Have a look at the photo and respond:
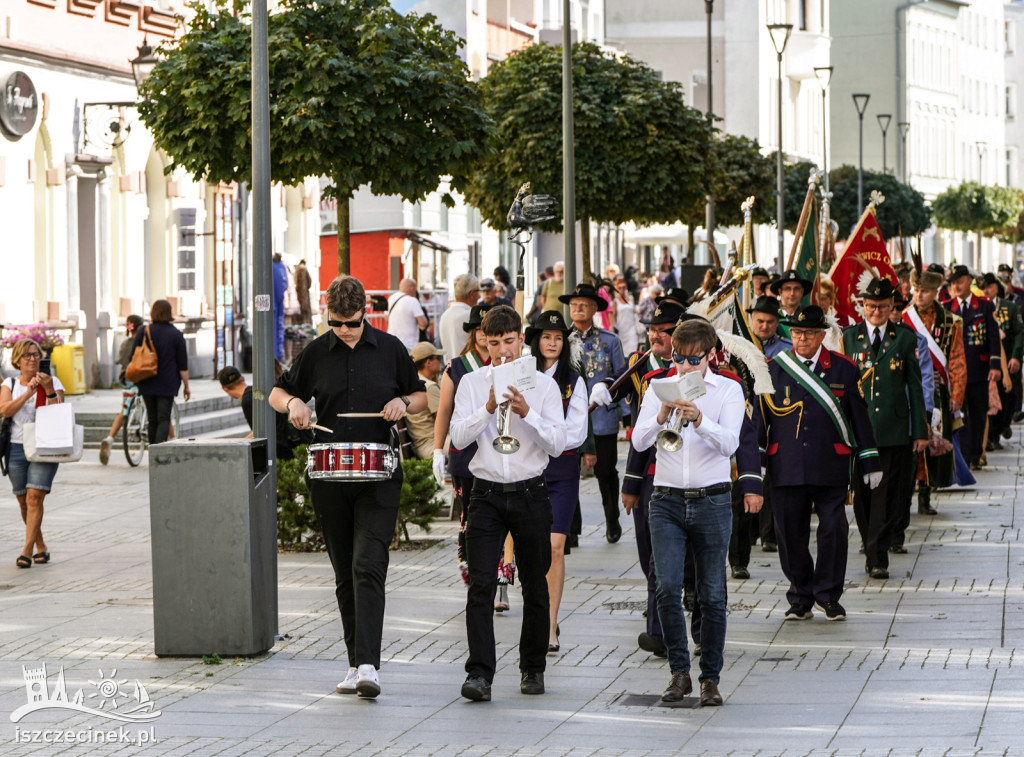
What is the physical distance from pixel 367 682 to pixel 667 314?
292 cm

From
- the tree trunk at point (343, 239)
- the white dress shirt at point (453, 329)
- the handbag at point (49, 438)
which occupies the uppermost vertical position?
the tree trunk at point (343, 239)

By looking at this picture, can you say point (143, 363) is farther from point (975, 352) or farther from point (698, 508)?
point (698, 508)

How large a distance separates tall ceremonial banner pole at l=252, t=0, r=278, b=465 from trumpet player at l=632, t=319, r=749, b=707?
250 centimetres

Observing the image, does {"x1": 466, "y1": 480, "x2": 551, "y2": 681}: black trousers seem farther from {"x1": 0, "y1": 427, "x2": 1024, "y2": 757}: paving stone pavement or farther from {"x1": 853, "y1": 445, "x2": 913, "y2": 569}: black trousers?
{"x1": 853, "y1": 445, "x2": 913, "y2": 569}: black trousers

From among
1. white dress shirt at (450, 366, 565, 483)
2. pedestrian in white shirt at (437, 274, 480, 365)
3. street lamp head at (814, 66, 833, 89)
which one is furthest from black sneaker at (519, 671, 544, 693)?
street lamp head at (814, 66, 833, 89)

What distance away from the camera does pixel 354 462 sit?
8672 mm

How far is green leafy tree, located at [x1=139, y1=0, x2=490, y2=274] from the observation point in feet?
47.8

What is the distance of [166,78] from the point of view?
48.9 feet

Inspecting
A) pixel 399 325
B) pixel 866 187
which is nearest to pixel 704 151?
pixel 399 325

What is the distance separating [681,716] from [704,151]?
64.0 feet

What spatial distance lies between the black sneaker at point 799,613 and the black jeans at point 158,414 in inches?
393

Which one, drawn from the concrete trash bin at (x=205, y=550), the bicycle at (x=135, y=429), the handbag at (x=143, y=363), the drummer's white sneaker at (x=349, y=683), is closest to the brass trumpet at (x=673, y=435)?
the drummer's white sneaker at (x=349, y=683)

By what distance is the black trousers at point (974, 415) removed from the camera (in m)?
18.9

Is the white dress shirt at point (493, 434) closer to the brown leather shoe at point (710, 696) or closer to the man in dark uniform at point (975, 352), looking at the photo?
the brown leather shoe at point (710, 696)
